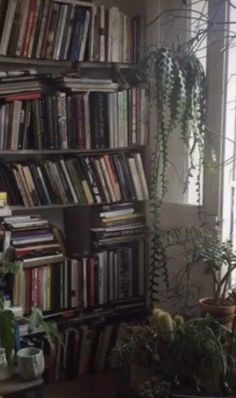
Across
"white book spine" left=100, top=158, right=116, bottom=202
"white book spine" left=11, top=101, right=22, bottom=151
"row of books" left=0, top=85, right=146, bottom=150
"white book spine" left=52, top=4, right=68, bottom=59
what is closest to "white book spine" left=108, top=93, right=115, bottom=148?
"row of books" left=0, top=85, right=146, bottom=150

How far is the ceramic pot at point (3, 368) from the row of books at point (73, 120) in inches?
39.0

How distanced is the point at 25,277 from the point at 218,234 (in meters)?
1.01

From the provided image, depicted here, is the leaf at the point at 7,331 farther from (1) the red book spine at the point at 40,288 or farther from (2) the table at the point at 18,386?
(1) the red book spine at the point at 40,288

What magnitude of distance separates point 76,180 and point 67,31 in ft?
2.51

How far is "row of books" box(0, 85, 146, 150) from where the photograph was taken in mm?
2727

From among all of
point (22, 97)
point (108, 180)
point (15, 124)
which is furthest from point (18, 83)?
point (108, 180)

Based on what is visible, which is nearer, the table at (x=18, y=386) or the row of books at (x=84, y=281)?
the table at (x=18, y=386)

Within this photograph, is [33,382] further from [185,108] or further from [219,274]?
[185,108]

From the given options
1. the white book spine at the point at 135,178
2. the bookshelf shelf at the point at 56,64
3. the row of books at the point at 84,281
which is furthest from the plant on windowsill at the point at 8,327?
the bookshelf shelf at the point at 56,64

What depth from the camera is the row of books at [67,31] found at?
2.68 meters

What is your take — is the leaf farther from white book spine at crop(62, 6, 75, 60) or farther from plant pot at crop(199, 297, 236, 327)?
white book spine at crop(62, 6, 75, 60)

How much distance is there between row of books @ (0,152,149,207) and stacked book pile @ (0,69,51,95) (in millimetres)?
295

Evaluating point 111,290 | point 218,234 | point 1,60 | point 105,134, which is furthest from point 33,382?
point 1,60

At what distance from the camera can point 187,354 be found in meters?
2.14
